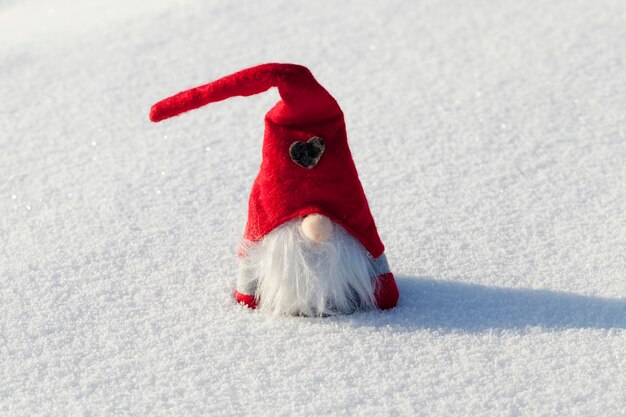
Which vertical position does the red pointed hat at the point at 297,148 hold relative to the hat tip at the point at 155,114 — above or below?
below

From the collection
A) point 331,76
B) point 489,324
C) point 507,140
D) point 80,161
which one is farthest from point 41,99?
point 489,324

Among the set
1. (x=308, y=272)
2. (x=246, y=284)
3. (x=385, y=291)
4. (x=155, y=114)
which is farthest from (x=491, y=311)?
(x=155, y=114)

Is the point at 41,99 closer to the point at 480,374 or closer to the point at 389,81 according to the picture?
the point at 389,81

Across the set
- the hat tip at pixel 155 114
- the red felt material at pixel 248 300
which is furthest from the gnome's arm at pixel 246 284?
the hat tip at pixel 155 114

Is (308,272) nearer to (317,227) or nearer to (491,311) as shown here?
(317,227)

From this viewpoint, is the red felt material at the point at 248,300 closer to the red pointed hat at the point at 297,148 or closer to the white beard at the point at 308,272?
the white beard at the point at 308,272

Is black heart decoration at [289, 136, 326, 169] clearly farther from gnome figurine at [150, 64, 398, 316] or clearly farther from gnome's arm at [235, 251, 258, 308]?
gnome's arm at [235, 251, 258, 308]

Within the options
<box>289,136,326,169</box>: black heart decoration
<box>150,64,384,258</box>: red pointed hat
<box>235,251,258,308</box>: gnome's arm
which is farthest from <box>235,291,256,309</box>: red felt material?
<box>289,136,326,169</box>: black heart decoration
